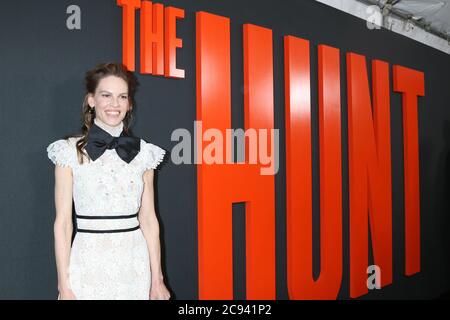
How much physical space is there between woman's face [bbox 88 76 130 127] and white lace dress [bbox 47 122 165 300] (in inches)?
4.0

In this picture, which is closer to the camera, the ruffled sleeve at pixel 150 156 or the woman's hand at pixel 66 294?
the woman's hand at pixel 66 294

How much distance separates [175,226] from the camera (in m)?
2.33

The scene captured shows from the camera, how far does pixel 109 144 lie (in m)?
1.77

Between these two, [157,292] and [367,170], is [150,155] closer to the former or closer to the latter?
[157,292]

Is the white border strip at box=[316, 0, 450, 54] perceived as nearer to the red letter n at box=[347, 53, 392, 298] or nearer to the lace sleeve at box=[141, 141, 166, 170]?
the red letter n at box=[347, 53, 392, 298]

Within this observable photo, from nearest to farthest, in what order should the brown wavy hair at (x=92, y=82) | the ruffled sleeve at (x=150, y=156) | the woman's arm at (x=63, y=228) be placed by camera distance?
1. the woman's arm at (x=63, y=228)
2. the brown wavy hair at (x=92, y=82)
3. the ruffled sleeve at (x=150, y=156)

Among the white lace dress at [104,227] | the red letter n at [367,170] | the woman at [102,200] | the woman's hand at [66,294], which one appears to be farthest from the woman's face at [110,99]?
the red letter n at [367,170]

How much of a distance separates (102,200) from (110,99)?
0.43 metres

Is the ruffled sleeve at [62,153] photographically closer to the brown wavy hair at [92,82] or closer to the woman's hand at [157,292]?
the brown wavy hair at [92,82]

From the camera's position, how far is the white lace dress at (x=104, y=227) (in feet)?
5.53

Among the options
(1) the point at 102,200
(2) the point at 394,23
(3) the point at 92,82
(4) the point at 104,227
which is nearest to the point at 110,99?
(3) the point at 92,82

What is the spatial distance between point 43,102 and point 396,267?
3.36 meters

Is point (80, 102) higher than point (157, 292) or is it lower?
higher
